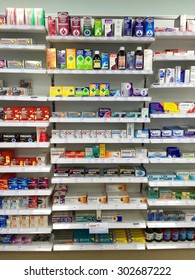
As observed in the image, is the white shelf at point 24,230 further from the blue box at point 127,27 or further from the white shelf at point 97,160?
the blue box at point 127,27

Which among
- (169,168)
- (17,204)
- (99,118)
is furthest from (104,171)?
(17,204)

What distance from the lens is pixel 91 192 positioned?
314 cm

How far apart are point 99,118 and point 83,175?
2.48 feet

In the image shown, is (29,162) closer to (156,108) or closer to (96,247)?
(96,247)

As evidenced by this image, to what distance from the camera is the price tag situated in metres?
2.82

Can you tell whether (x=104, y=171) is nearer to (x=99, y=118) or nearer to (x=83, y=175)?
(x=83, y=175)

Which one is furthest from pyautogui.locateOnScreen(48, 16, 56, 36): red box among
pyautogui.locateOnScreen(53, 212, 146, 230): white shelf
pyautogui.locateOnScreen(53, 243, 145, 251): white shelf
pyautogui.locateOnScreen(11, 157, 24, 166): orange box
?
pyautogui.locateOnScreen(53, 243, 145, 251): white shelf

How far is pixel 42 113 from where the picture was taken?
8.90 ft

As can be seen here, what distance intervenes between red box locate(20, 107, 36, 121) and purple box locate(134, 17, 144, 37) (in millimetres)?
1491

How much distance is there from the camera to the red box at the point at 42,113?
8.88 feet

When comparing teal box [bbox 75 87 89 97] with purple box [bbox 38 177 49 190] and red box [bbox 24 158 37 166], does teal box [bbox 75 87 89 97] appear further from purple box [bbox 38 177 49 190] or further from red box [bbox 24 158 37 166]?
purple box [bbox 38 177 49 190]

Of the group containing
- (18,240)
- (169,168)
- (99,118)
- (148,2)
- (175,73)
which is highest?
(148,2)

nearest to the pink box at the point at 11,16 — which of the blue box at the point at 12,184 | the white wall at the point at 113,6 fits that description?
the white wall at the point at 113,6

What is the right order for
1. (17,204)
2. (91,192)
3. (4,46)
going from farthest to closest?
1. (91,192)
2. (17,204)
3. (4,46)
